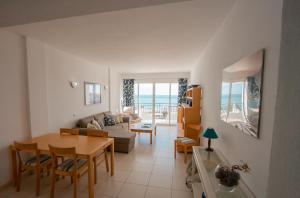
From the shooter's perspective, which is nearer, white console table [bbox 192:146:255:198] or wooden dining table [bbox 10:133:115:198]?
white console table [bbox 192:146:255:198]

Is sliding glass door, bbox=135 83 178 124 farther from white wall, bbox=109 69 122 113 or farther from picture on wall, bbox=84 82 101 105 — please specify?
picture on wall, bbox=84 82 101 105

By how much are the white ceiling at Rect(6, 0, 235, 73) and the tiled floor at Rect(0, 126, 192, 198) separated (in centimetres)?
249

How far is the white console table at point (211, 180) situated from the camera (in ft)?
4.06

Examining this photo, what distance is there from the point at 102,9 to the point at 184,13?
96cm

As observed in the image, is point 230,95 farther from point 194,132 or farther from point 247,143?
point 194,132

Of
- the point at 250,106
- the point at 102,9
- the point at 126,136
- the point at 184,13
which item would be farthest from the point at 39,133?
the point at 250,106

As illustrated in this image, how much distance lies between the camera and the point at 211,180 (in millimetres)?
1431

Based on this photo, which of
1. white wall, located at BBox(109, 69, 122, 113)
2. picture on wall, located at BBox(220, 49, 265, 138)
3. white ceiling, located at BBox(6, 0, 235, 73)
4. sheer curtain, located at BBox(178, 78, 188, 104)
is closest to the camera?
picture on wall, located at BBox(220, 49, 265, 138)

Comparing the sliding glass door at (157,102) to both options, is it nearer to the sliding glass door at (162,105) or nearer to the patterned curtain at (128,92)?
the sliding glass door at (162,105)

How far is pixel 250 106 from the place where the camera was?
1.23 m

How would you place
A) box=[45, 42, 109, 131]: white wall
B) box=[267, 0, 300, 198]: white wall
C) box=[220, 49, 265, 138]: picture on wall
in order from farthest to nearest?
box=[45, 42, 109, 131]: white wall < box=[220, 49, 265, 138]: picture on wall < box=[267, 0, 300, 198]: white wall

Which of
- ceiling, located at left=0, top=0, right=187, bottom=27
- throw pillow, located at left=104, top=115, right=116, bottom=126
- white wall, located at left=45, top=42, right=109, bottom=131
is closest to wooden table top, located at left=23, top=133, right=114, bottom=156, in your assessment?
white wall, located at left=45, top=42, right=109, bottom=131

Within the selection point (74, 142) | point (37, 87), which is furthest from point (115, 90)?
point (74, 142)

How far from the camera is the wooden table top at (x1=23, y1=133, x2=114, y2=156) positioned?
2111 mm
